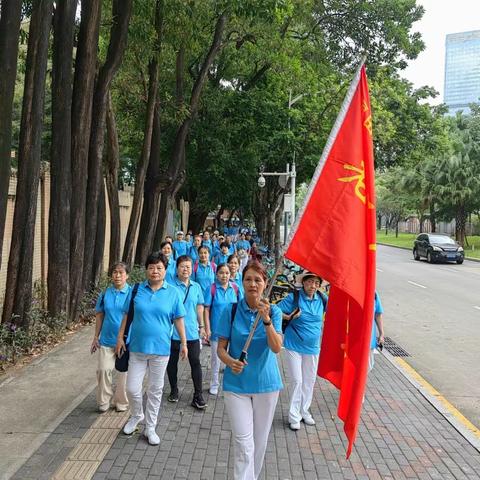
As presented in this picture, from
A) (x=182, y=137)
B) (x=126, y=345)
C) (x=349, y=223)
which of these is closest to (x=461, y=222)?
(x=182, y=137)

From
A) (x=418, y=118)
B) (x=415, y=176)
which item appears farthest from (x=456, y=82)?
(x=418, y=118)

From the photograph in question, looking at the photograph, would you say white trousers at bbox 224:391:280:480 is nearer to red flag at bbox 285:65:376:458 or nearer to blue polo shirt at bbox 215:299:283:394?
blue polo shirt at bbox 215:299:283:394

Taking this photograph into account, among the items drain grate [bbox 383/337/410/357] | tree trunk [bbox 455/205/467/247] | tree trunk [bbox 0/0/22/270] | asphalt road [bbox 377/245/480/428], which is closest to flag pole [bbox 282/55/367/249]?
asphalt road [bbox 377/245/480/428]

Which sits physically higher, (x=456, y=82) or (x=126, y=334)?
(x=456, y=82)

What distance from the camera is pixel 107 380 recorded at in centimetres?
559

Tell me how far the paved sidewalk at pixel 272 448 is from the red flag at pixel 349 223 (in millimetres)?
1195

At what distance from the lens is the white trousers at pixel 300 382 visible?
535cm

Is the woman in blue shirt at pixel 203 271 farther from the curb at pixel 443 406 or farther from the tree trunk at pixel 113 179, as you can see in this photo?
the tree trunk at pixel 113 179

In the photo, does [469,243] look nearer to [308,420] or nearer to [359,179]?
[308,420]

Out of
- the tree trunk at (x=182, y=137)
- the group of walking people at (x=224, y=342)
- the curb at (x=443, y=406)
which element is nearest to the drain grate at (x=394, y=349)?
the curb at (x=443, y=406)

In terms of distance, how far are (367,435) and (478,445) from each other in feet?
3.36

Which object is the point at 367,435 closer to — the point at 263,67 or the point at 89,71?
the point at 89,71

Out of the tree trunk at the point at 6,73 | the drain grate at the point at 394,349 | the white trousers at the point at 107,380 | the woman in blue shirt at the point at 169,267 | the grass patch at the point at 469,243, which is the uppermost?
the tree trunk at the point at 6,73

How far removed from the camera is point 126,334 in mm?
5172
